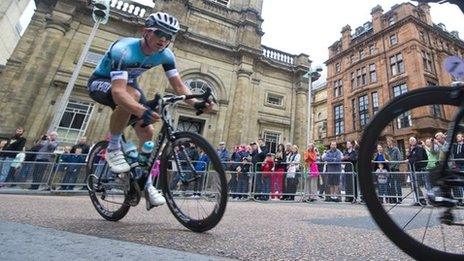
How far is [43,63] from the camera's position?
15.3 metres

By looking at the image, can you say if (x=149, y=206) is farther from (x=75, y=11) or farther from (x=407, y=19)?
(x=407, y=19)

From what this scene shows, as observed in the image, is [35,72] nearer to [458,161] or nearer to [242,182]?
[242,182]

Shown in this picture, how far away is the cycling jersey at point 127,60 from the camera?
2.68 metres

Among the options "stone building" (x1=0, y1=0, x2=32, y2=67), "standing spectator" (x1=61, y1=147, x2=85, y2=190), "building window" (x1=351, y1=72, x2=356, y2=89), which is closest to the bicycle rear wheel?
"standing spectator" (x1=61, y1=147, x2=85, y2=190)

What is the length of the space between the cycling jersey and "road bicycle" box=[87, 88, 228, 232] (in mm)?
454

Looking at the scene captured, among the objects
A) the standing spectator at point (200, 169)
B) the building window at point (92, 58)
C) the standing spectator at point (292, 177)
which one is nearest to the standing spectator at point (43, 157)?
the building window at point (92, 58)

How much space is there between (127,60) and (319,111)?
57696 millimetres

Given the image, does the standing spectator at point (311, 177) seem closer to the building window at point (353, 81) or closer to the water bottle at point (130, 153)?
the water bottle at point (130, 153)

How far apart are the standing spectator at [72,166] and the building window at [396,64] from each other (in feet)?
128

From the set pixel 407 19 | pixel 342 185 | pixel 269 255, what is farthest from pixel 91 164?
pixel 407 19

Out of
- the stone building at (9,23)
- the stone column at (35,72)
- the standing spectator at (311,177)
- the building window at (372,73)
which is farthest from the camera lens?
the building window at (372,73)

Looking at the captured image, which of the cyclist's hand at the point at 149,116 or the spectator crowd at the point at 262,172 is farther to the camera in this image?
the spectator crowd at the point at 262,172

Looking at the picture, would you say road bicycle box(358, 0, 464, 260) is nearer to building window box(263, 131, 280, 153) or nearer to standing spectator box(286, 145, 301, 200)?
standing spectator box(286, 145, 301, 200)

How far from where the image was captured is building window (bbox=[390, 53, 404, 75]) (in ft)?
122
